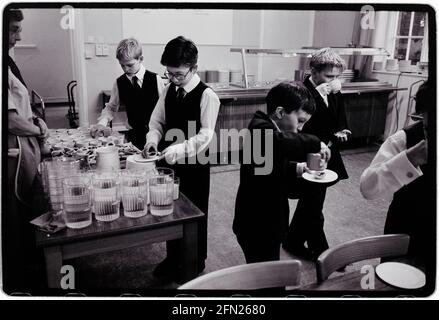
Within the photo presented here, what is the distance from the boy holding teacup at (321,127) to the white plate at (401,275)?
0.78 meters

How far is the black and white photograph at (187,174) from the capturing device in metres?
0.87

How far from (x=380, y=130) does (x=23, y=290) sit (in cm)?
383

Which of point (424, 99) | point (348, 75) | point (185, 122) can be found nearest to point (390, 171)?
point (424, 99)

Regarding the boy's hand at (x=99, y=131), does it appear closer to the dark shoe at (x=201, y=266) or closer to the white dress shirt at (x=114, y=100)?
the white dress shirt at (x=114, y=100)

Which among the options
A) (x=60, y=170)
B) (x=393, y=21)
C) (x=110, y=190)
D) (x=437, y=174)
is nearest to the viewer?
(x=437, y=174)

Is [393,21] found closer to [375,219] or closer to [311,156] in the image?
[311,156]

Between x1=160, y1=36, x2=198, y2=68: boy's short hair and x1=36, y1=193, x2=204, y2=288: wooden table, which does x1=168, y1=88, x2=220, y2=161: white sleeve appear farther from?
x1=36, y1=193, x2=204, y2=288: wooden table

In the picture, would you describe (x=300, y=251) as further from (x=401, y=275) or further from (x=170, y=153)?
(x=401, y=275)

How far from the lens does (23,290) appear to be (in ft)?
2.84

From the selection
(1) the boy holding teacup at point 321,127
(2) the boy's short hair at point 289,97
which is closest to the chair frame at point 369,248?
(2) the boy's short hair at point 289,97

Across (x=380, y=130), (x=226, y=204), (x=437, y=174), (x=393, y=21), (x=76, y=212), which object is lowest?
(x=226, y=204)

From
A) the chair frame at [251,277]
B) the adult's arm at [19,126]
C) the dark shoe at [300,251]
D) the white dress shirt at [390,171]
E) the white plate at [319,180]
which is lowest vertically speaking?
the dark shoe at [300,251]

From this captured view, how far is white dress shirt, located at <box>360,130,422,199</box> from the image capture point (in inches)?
37.6

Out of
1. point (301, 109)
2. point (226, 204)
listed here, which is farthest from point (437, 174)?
point (226, 204)
